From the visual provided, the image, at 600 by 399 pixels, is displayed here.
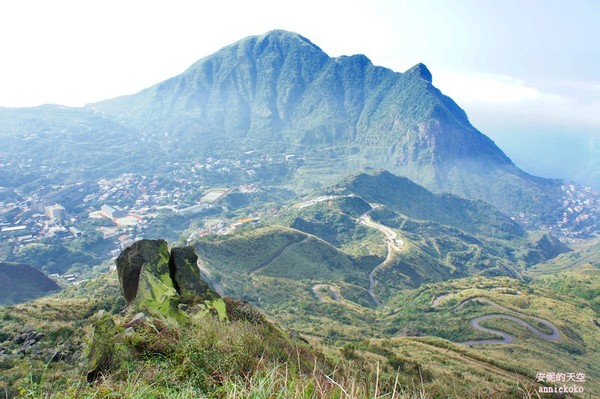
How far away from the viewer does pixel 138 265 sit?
1223cm

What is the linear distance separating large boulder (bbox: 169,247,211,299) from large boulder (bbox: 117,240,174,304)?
33cm

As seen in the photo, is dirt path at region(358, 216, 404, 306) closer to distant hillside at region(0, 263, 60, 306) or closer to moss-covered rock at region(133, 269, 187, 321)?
distant hillside at region(0, 263, 60, 306)

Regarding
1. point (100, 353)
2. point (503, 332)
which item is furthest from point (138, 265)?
point (503, 332)

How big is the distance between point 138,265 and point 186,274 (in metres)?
1.72

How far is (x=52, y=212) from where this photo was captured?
322 feet

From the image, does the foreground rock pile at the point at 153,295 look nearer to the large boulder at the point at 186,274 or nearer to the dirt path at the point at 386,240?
the large boulder at the point at 186,274

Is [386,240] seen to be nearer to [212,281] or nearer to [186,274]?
[212,281]

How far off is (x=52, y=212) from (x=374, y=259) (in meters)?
85.6

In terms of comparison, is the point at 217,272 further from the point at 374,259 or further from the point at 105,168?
the point at 105,168

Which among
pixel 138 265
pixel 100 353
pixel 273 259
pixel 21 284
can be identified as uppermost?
pixel 100 353

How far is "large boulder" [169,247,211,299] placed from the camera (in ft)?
41.0

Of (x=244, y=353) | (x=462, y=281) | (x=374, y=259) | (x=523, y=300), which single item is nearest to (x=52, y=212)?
(x=374, y=259)

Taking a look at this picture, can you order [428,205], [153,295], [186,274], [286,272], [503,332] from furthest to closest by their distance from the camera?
[428,205]
[286,272]
[503,332]
[186,274]
[153,295]

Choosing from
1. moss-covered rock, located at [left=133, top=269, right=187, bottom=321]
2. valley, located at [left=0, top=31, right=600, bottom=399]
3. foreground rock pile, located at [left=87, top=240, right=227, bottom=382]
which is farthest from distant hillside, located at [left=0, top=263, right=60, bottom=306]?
moss-covered rock, located at [left=133, top=269, right=187, bottom=321]
